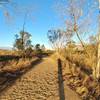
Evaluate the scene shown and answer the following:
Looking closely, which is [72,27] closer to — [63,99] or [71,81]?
[71,81]

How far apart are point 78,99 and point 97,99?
84 centimetres

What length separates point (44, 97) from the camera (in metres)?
8.96

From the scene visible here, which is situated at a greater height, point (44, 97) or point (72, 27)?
point (72, 27)

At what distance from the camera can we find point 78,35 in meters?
15.9

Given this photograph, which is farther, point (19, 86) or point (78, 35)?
point (78, 35)

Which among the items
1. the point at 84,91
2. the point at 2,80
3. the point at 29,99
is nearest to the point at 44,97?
the point at 29,99

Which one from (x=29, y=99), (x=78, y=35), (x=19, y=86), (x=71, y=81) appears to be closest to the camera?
(x=29, y=99)

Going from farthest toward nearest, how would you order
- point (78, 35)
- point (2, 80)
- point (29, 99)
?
point (78, 35)
point (2, 80)
point (29, 99)

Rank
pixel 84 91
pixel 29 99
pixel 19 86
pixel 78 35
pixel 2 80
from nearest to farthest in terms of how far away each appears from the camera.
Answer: pixel 29 99 < pixel 84 91 < pixel 19 86 < pixel 2 80 < pixel 78 35

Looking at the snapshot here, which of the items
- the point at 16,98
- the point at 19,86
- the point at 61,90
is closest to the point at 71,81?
the point at 61,90

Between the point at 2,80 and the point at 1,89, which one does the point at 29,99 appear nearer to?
the point at 1,89

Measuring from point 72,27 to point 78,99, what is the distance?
28.8ft

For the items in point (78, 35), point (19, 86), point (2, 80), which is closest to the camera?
point (19, 86)

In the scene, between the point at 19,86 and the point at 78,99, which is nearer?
the point at 78,99
